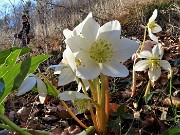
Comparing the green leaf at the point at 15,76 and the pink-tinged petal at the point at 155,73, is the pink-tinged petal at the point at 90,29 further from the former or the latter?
the pink-tinged petal at the point at 155,73

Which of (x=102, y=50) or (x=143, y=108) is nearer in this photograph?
(x=102, y=50)

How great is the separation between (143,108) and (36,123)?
0.33m

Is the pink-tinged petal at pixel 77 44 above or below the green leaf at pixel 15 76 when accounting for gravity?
above

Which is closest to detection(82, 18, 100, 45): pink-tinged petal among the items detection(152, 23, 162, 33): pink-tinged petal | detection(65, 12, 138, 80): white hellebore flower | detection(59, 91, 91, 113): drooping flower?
detection(65, 12, 138, 80): white hellebore flower

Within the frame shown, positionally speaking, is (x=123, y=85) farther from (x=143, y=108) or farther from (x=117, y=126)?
(x=117, y=126)

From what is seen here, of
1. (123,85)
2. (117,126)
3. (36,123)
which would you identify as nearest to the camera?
(117,126)

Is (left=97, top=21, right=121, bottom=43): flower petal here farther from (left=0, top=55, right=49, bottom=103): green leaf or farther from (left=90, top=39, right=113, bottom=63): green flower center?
(left=0, top=55, right=49, bottom=103): green leaf

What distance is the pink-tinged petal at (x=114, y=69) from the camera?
694mm

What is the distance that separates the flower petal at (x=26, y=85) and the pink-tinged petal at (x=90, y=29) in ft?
0.52

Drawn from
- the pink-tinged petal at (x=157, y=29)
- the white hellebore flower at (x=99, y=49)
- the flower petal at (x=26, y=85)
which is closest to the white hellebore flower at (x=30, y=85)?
the flower petal at (x=26, y=85)

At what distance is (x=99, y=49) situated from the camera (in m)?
0.69

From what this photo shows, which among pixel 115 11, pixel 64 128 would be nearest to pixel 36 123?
pixel 64 128

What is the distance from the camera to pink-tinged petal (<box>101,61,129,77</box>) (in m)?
0.69

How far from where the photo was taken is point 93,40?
0.70m
